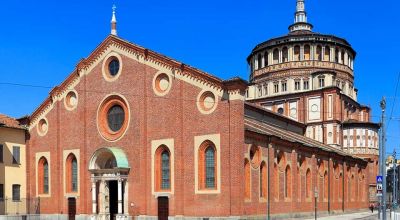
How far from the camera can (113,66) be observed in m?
38.1

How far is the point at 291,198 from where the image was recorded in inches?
1543

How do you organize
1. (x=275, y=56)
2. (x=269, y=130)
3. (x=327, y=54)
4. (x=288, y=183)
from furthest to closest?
1. (x=275, y=56)
2. (x=327, y=54)
3. (x=269, y=130)
4. (x=288, y=183)

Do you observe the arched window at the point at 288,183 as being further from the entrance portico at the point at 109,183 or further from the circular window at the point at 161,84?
the entrance portico at the point at 109,183

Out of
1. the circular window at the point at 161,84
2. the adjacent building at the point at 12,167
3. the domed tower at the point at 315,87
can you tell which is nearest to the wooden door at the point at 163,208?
the circular window at the point at 161,84

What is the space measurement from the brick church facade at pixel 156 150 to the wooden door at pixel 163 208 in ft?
0.25

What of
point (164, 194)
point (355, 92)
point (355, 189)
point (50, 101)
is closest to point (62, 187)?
point (50, 101)

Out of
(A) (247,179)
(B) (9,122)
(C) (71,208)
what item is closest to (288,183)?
(A) (247,179)

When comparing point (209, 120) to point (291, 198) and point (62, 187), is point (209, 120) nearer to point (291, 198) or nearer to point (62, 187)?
point (291, 198)

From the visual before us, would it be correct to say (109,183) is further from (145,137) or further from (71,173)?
(145,137)

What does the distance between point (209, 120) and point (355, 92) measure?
4228cm

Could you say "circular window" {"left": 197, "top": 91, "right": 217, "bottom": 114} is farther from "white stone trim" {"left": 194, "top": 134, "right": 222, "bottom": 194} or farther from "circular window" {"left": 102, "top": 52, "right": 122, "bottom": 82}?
"circular window" {"left": 102, "top": 52, "right": 122, "bottom": 82}

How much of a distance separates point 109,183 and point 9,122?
34.0 feet

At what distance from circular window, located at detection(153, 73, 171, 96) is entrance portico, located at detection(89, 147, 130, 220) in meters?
5.25

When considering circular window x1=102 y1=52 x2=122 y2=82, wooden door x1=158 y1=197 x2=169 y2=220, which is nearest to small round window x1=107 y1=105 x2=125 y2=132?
circular window x1=102 y1=52 x2=122 y2=82
